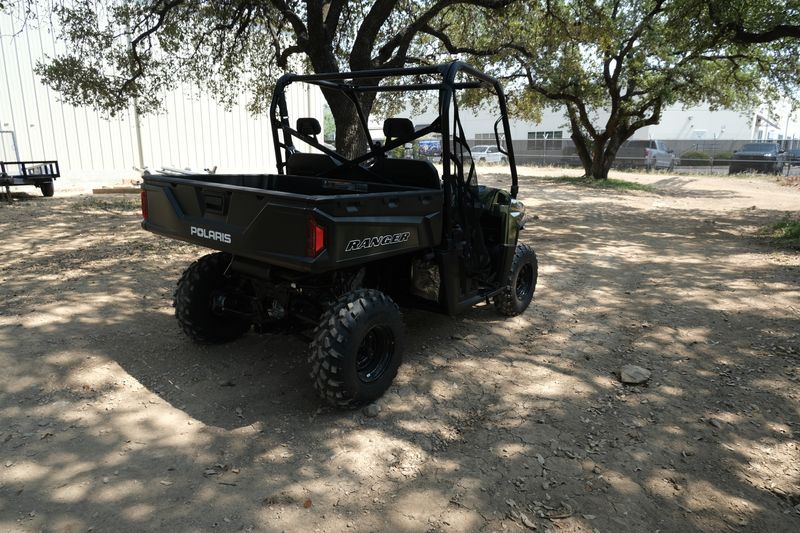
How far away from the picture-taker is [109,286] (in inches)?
214

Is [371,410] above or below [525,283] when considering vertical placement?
below

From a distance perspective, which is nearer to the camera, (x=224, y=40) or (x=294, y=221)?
(x=294, y=221)

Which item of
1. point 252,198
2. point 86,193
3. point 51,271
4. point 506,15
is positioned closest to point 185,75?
point 86,193

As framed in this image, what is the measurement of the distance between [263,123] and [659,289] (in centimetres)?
1796

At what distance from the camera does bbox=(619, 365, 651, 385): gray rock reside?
3693 millimetres

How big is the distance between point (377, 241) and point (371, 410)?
1010 mm

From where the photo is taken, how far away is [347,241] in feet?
9.56

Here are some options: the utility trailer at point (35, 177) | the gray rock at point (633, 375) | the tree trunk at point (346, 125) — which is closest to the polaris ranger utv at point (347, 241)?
the gray rock at point (633, 375)

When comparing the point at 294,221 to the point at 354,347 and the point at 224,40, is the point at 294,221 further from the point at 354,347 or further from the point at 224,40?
the point at 224,40

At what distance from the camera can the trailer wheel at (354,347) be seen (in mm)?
2975

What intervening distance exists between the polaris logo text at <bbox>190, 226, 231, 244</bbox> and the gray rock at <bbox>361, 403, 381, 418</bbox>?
1.27 metres

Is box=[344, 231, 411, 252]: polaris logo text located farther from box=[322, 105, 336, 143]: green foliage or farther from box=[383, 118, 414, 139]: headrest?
box=[322, 105, 336, 143]: green foliage

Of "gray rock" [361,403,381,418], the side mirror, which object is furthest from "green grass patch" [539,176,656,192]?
"gray rock" [361,403,381,418]

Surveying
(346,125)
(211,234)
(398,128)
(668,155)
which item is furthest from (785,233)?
(668,155)
